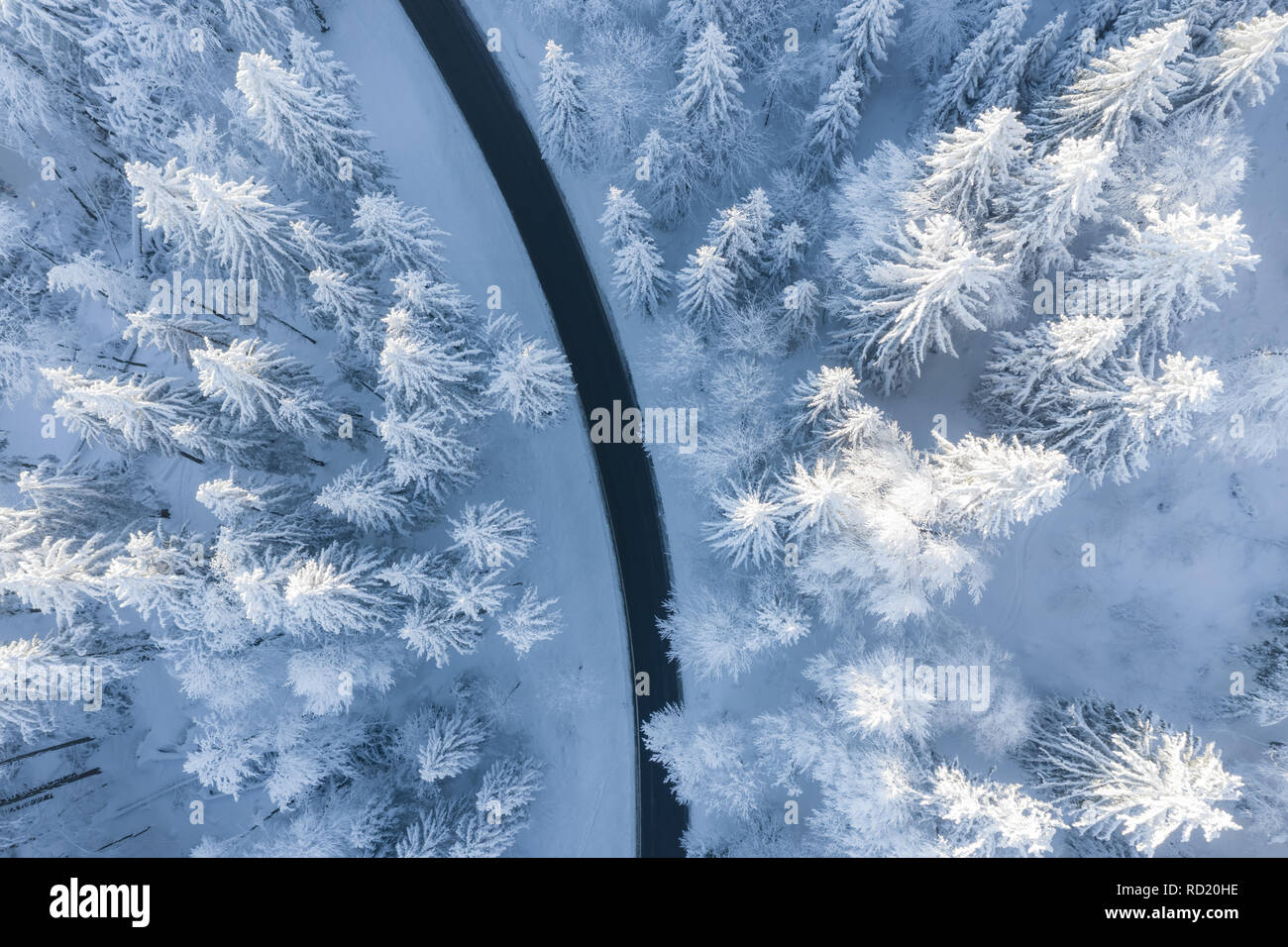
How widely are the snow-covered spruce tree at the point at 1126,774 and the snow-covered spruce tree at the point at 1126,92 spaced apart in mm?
22217

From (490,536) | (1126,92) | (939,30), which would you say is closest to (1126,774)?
(1126,92)

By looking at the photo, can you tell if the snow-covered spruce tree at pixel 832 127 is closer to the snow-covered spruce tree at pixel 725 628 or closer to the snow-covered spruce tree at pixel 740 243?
the snow-covered spruce tree at pixel 740 243

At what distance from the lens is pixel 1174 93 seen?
24.5 metres

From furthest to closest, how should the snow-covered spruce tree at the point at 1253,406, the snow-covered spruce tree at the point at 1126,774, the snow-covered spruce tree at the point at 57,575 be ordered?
the snow-covered spruce tree at the point at 1253,406
the snow-covered spruce tree at the point at 57,575
the snow-covered spruce tree at the point at 1126,774

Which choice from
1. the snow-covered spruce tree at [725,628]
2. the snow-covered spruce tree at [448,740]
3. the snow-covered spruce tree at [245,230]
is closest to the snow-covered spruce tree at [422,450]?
the snow-covered spruce tree at [245,230]

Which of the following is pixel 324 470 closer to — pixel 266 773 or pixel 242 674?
pixel 242 674

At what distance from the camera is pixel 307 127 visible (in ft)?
85.3

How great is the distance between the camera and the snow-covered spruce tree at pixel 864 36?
86.8 ft

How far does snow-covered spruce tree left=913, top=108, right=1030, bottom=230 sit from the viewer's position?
881 inches

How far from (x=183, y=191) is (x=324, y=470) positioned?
507 inches

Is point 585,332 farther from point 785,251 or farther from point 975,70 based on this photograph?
point 975,70

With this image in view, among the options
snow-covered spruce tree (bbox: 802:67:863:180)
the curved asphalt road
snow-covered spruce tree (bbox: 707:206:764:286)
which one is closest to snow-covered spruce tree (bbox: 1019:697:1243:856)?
the curved asphalt road

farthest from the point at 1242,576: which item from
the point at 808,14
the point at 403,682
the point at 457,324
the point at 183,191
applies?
the point at 183,191

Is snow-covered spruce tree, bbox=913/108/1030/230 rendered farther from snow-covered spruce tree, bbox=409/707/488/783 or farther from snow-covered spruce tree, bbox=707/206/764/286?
snow-covered spruce tree, bbox=409/707/488/783
